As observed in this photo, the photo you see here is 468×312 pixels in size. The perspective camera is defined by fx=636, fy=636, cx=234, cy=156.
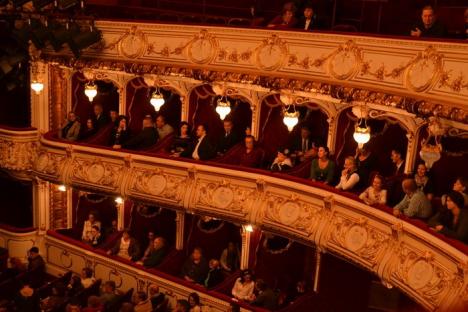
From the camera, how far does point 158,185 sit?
37.5 feet

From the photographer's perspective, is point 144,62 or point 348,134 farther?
point 144,62

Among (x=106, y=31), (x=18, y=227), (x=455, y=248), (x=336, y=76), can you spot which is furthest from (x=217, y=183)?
(x=18, y=227)

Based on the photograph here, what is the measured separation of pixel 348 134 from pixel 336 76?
5.32 feet

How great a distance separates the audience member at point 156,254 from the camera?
12281 mm

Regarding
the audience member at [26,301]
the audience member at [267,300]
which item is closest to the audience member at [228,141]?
the audience member at [267,300]

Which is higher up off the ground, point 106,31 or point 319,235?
point 106,31

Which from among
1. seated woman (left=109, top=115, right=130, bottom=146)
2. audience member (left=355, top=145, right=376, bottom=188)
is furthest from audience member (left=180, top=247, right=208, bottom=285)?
audience member (left=355, top=145, right=376, bottom=188)

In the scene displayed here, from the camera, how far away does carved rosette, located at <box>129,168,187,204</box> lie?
36.7 feet

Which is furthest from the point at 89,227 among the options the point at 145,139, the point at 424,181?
the point at 424,181

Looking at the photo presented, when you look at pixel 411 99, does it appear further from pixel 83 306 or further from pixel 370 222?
pixel 83 306

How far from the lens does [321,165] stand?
960cm

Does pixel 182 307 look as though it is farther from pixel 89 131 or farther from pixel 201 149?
pixel 89 131

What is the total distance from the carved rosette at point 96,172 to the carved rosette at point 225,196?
185 cm

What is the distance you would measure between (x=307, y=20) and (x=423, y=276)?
448cm
